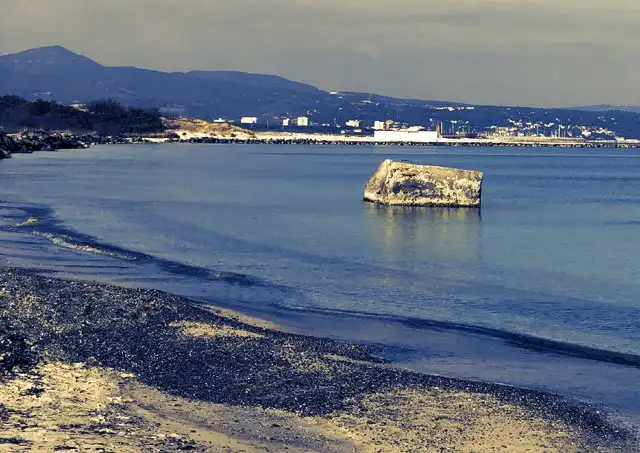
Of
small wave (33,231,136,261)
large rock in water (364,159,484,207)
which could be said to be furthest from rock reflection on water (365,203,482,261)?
small wave (33,231,136,261)

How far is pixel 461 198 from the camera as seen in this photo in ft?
129

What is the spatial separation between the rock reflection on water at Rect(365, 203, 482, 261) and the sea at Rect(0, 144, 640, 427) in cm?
9

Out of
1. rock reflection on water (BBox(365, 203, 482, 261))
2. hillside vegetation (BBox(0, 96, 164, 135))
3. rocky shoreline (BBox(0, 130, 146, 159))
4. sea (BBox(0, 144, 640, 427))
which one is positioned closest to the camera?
sea (BBox(0, 144, 640, 427))

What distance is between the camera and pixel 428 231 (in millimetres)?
30906

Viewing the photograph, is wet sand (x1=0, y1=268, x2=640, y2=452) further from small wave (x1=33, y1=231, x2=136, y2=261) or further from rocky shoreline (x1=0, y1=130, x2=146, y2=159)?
rocky shoreline (x1=0, y1=130, x2=146, y2=159)

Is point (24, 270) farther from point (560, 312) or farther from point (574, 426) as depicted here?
point (574, 426)

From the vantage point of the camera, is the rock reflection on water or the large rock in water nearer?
the rock reflection on water

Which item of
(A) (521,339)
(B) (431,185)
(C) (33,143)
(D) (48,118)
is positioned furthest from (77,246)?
(D) (48,118)

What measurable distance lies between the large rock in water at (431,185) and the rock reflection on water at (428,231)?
45 centimetres

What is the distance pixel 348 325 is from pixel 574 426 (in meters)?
6.28

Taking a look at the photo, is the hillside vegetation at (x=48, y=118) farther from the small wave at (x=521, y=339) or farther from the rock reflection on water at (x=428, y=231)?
the small wave at (x=521, y=339)

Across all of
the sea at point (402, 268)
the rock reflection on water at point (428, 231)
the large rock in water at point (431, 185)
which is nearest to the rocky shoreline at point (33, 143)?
the sea at point (402, 268)

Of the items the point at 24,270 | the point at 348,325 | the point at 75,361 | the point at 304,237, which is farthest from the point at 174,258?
the point at 75,361

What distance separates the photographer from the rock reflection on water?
26.3 metres
